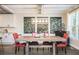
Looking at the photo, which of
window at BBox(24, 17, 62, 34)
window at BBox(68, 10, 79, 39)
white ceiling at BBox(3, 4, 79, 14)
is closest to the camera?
white ceiling at BBox(3, 4, 79, 14)

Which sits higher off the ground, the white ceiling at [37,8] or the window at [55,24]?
the white ceiling at [37,8]

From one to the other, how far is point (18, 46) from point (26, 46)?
245mm

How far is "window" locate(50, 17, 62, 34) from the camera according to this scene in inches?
168

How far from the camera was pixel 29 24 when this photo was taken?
4328 millimetres

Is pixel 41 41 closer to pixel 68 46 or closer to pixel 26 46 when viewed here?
pixel 26 46

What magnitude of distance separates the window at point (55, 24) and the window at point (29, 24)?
0.45 metres

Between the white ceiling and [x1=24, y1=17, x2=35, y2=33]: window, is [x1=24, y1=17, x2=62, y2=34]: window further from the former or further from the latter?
the white ceiling

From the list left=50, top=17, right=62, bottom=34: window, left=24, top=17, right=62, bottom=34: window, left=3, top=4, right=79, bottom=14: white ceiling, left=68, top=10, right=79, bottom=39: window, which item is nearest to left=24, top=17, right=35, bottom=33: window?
left=24, top=17, right=62, bottom=34: window

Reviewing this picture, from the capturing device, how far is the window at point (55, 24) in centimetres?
427

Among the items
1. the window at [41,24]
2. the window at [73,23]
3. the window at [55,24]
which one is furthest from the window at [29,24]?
the window at [73,23]

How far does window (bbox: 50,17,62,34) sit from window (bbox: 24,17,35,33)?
0.45 m

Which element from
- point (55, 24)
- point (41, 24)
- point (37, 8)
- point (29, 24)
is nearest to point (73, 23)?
point (55, 24)

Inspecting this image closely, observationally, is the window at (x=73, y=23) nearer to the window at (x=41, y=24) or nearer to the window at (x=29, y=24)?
the window at (x=41, y=24)
